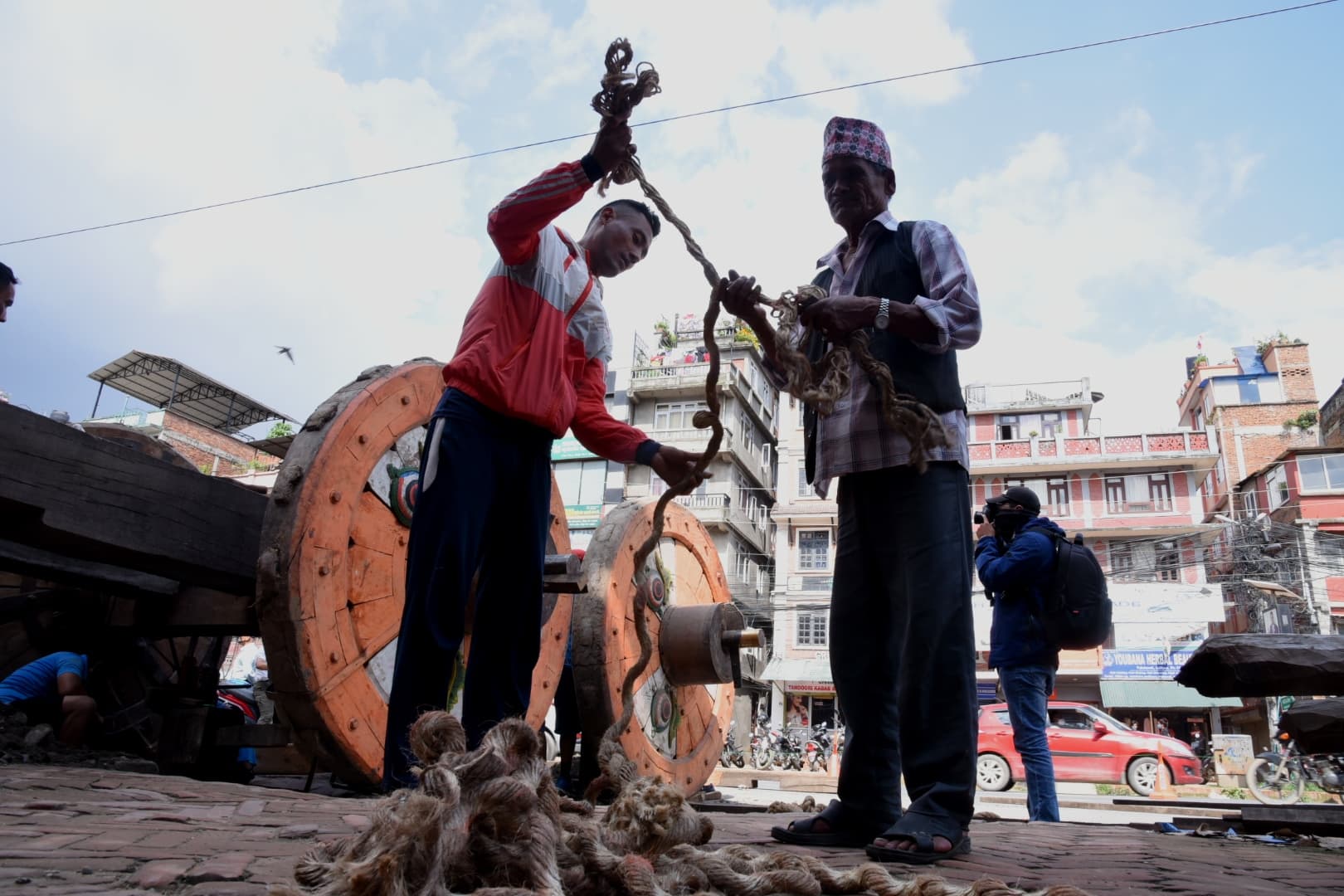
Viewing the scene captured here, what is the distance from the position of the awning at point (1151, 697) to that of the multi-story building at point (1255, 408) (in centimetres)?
1232

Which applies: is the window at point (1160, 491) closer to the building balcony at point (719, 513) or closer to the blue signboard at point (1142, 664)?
the blue signboard at point (1142, 664)

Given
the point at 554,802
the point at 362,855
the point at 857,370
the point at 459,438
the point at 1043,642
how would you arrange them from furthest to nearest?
1. the point at 1043,642
2. the point at 857,370
3. the point at 459,438
4. the point at 554,802
5. the point at 362,855

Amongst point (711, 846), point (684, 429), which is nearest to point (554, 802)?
point (711, 846)

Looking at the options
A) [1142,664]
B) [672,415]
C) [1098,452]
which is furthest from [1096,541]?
[672,415]

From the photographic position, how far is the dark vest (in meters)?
2.50

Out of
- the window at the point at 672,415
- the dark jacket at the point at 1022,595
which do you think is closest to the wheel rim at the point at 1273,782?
the dark jacket at the point at 1022,595

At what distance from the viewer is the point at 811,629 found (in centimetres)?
3006

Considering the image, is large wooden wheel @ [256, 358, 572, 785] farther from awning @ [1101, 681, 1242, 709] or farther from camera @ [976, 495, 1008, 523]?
awning @ [1101, 681, 1242, 709]

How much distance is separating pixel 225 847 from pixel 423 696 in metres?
0.86

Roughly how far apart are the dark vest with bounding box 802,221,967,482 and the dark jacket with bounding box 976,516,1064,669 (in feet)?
6.48

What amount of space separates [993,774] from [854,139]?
531 inches

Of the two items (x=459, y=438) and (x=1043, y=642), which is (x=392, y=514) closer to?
(x=459, y=438)

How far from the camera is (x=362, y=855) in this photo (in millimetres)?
1028

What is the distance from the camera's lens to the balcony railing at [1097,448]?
2992 cm
